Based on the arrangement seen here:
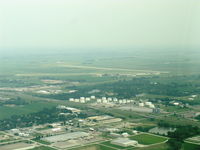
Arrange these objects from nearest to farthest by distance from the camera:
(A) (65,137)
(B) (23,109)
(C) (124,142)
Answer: (C) (124,142)
(A) (65,137)
(B) (23,109)

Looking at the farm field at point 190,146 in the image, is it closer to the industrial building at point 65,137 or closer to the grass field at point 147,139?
the grass field at point 147,139

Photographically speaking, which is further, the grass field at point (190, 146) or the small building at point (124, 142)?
the small building at point (124, 142)

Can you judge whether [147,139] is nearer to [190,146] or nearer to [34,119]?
[190,146]

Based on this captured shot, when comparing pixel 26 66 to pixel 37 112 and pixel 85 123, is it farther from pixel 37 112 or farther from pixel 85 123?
pixel 85 123

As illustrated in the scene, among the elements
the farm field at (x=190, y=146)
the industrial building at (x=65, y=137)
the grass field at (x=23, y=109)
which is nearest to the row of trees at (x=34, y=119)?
the grass field at (x=23, y=109)

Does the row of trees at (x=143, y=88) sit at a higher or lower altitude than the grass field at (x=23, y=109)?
higher

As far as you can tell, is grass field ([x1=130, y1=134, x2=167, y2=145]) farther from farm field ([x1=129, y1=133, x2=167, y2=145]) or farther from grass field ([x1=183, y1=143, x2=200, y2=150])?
grass field ([x1=183, y1=143, x2=200, y2=150])

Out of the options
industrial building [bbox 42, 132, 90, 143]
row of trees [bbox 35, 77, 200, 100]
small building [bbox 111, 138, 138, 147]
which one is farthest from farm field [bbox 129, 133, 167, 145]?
row of trees [bbox 35, 77, 200, 100]

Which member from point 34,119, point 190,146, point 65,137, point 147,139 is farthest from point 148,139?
point 34,119

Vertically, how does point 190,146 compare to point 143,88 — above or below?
below

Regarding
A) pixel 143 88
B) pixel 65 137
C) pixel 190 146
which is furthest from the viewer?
pixel 143 88
